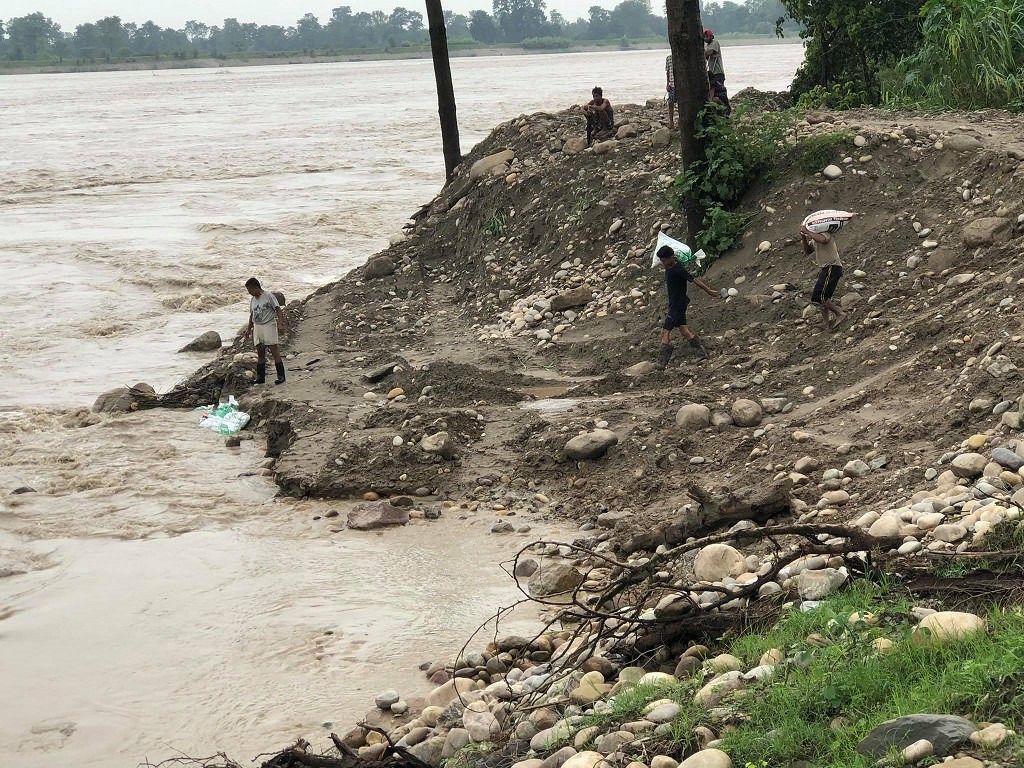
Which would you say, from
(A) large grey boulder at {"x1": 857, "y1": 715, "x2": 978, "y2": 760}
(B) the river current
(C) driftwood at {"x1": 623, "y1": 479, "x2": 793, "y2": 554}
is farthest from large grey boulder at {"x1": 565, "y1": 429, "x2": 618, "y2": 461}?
(A) large grey boulder at {"x1": 857, "y1": 715, "x2": 978, "y2": 760}

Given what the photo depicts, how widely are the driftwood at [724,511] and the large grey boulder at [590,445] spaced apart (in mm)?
1582

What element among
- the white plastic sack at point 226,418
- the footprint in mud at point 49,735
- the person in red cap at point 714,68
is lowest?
the footprint in mud at point 49,735

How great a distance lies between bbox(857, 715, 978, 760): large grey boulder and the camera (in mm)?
3230

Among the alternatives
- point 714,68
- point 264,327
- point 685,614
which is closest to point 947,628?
point 685,614

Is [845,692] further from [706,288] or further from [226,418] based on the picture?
[226,418]

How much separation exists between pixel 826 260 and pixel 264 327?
5448 millimetres

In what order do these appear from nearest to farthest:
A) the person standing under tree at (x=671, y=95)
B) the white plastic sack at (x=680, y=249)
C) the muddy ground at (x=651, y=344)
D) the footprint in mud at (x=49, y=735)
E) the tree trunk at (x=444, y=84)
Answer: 1. the footprint in mud at (x=49, y=735)
2. the muddy ground at (x=651, y=344)
3. the white plastic sack at (x=680, y=249)
4. the person standing under tree at (x=671, y=95)
5. the tree trunk at (x=444, y=84)

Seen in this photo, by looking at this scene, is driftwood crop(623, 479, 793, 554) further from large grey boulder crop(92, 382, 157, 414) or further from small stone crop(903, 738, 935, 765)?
large grey boulder crop(92, 382, 157, 414)

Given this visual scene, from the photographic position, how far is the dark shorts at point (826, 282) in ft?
29.0

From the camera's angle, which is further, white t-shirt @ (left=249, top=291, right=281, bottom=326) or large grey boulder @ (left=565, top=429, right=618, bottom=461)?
white t-shirt @ (left=249, top=291, right=281, bottom=326)

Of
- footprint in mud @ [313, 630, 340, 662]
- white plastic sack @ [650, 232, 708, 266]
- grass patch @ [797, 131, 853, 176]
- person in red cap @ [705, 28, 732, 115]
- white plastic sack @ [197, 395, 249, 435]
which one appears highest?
person in red cap @ [705, 28, 732, 115]

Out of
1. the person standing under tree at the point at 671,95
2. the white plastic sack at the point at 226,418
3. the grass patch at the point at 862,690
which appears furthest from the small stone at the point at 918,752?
the person standing under tree at the point at 671,95

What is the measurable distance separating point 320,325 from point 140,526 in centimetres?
443

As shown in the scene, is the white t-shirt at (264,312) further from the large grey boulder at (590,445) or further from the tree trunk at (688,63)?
the tree trunk at (688,63)
